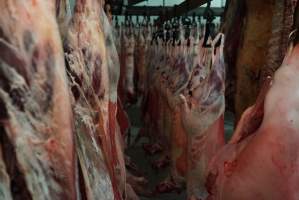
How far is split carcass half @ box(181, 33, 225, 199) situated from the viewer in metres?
2.00

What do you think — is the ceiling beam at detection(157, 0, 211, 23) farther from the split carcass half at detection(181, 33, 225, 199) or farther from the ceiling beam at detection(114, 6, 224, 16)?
the split carcass half at detection(181, 33, 225, 199)

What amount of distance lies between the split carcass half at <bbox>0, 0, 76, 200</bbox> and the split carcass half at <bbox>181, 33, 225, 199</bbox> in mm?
1150

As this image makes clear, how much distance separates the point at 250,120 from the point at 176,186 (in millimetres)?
1568

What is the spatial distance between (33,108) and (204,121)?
1248mm

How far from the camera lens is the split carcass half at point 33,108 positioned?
0.83 m

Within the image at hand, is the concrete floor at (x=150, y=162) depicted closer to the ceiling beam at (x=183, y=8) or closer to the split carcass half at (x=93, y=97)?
the ceiling beam at (x=183, y=8)

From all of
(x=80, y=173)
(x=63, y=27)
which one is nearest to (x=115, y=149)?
(x=63, y=27)

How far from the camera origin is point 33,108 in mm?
859

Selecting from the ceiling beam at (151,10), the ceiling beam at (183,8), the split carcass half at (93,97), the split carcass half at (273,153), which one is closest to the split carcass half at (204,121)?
the split carcass half at (93,97)

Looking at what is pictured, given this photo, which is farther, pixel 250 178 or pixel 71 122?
pixel 250 178

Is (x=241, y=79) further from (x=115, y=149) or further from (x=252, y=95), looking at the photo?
(x=115, y=149)

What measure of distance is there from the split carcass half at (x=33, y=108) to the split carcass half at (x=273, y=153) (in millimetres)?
435

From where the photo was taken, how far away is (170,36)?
346cm

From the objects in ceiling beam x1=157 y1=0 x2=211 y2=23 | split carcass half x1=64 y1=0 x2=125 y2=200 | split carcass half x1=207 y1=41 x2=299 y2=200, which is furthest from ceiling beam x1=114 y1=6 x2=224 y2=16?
split carcass half x1=207 y1=41 x2=299 y2=200
